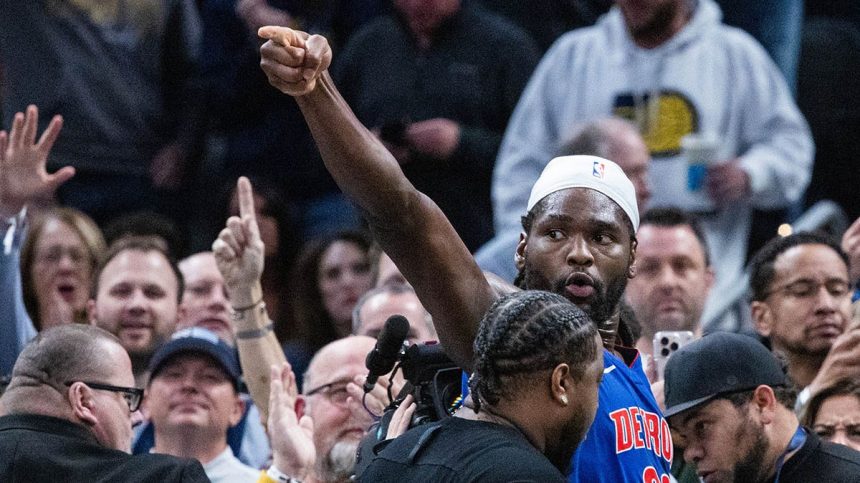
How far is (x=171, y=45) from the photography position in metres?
8.76

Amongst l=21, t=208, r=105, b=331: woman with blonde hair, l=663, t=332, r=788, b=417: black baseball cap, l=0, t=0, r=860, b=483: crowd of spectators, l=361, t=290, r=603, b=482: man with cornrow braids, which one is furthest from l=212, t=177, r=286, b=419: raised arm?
l=361, t=290, r=603, b=482: man with cornrow braids

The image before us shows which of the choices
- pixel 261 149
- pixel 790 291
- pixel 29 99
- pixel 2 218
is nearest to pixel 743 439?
pixel 790 291

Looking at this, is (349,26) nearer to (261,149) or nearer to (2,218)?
(261,149)

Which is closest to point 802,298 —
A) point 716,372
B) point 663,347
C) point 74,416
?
point 663,347

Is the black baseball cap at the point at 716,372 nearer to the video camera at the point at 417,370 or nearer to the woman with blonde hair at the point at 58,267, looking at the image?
the video camera at the point at 417,370

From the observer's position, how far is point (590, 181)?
386cm

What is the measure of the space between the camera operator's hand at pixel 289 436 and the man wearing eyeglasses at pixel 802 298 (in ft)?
6.16

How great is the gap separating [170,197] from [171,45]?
850mm

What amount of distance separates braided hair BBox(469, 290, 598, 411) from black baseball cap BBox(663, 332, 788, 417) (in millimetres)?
1439

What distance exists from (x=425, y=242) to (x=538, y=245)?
1.32 ft

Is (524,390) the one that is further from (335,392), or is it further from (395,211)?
(335,392)

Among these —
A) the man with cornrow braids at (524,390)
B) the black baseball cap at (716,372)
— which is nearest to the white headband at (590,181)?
the man with cornrow braids at (524,390)

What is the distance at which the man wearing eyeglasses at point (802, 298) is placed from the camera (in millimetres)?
6000

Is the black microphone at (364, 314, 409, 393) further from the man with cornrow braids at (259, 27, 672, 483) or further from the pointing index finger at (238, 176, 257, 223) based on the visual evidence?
the pointing index finger at (238, 176, 257, 223)
